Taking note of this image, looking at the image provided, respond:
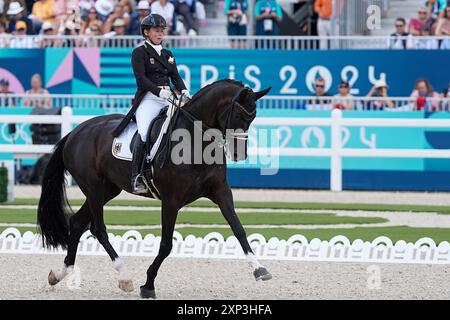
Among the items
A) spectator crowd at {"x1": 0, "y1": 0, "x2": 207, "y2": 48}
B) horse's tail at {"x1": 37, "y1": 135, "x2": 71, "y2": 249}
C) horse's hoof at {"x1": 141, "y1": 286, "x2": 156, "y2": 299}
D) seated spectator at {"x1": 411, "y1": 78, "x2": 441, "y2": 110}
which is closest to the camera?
horse's hoof at {"x1": 141, "y1": 286, "x2": 156, "y2": 299}

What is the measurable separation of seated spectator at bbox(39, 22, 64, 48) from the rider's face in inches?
492

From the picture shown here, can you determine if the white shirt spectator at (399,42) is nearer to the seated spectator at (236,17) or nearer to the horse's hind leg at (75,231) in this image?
the seated spectator at (236,17)

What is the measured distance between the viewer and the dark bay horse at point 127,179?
10.0 meters

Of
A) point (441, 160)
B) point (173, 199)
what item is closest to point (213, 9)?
point (441, 160)

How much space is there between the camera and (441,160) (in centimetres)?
2064

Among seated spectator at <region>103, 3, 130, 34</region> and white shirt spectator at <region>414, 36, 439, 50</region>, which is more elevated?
seated spectator at <region>103, 3, 130, 34</region>

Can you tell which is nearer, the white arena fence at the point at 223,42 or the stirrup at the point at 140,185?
the stirrup at the point at 140,185

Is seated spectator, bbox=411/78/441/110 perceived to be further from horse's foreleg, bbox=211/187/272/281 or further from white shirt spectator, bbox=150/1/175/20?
horse's foreleg, bbox=211/187/272/281

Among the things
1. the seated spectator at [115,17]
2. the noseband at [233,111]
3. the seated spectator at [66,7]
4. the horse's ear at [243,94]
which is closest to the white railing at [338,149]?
the seated spectator at [115,17]

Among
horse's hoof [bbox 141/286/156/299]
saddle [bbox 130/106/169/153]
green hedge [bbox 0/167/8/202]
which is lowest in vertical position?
green hedge [bbox 0/167/8/202]

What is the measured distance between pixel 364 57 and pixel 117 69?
15.8 feet

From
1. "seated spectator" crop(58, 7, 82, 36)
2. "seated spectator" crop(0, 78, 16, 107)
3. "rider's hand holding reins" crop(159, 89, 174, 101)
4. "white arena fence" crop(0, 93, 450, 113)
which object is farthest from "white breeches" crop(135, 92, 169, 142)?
"seated spectator" crop(58, 7, 82, 36)

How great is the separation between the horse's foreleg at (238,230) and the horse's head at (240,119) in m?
0.45

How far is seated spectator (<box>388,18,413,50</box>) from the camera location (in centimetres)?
2188
